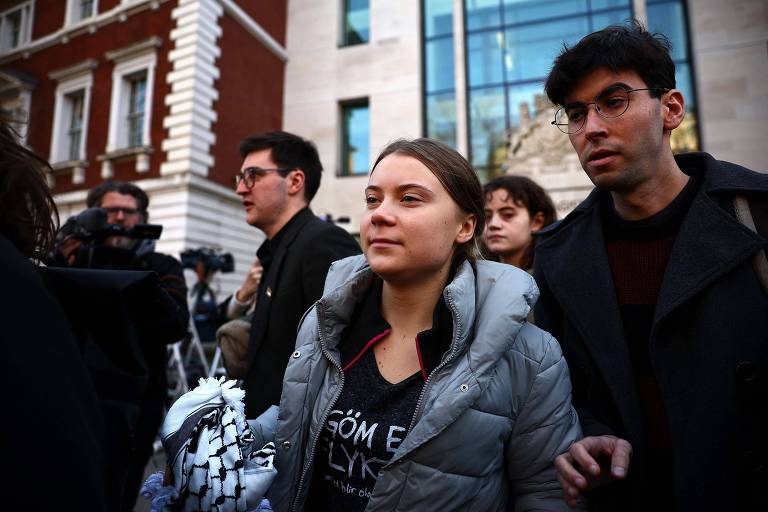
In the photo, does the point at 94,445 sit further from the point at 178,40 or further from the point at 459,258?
the point at 178,40

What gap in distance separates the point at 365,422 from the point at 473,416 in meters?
0.34

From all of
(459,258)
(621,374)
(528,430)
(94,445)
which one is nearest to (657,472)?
(621,374)

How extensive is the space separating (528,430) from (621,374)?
1.38ft

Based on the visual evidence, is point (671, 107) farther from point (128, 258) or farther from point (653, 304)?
point (128, 258)

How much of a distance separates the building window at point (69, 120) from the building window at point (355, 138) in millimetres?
7594

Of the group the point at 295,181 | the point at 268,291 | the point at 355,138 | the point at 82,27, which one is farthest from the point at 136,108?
the point at 268,291

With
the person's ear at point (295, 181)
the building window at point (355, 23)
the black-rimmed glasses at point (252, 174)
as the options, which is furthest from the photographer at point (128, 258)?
the building window at point (355, 23)

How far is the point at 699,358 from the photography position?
1.46 m

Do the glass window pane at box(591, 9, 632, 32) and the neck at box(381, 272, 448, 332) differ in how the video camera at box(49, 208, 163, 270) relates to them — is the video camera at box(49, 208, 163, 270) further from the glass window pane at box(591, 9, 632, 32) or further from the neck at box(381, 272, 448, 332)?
the glass window pane at box(591, 9, 632, 32)

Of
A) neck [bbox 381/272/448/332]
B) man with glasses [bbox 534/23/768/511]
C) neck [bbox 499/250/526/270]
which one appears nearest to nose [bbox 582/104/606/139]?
man with glasses [bbox 534/23/768/511]

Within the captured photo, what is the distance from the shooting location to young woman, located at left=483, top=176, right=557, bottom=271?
2955mm

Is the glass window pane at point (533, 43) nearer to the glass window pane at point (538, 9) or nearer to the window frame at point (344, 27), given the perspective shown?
the glass window pane at point (538, 9)

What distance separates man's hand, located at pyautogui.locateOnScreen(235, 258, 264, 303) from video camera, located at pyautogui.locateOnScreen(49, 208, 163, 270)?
78 cm

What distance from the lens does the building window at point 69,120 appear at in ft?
44.4
